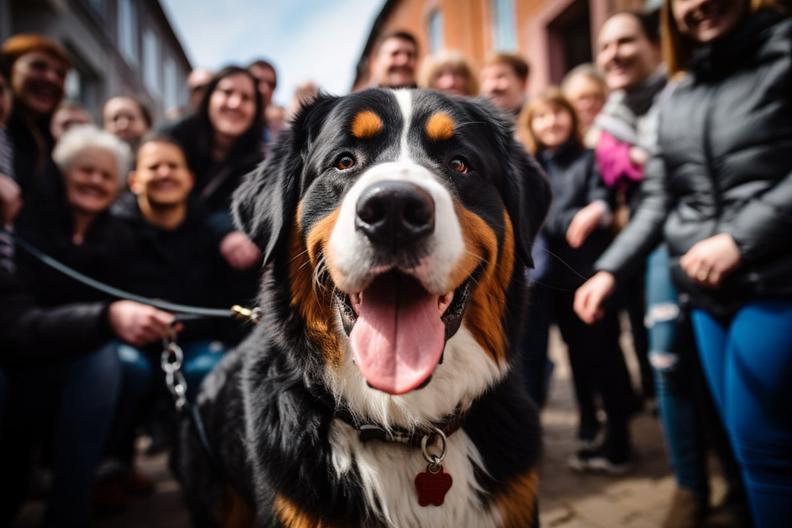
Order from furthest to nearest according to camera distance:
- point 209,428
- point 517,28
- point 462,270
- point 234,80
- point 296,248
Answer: point 517,28 → point 234,80 → point 209,428 → point 296,248 → point 462,270

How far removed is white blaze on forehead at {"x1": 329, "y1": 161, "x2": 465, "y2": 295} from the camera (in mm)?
1347

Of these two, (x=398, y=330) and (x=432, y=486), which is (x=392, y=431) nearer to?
(x=432, y=486)

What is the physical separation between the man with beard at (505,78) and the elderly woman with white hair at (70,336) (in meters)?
2.62

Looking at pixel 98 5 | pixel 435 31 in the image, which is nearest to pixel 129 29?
pixel 98 5

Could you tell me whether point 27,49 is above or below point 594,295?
above

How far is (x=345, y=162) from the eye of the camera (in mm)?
1707

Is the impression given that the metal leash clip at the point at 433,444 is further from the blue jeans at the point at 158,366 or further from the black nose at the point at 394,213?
the blue jeans at the point at 158,366

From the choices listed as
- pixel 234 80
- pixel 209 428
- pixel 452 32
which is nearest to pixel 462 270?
pixel 209 428

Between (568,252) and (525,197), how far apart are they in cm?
144

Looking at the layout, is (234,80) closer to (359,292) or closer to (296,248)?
(296,248)

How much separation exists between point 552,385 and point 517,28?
1012 centimetres

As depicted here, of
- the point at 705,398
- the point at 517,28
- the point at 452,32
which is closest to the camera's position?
the point at 705,398

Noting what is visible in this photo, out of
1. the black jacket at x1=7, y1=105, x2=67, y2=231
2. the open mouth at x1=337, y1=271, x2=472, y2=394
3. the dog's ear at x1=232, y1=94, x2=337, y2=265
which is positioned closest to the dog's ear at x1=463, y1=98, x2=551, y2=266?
the open mouth at x1=337, y1=271, x2=472, y2=394

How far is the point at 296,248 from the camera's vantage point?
1.74 metres
